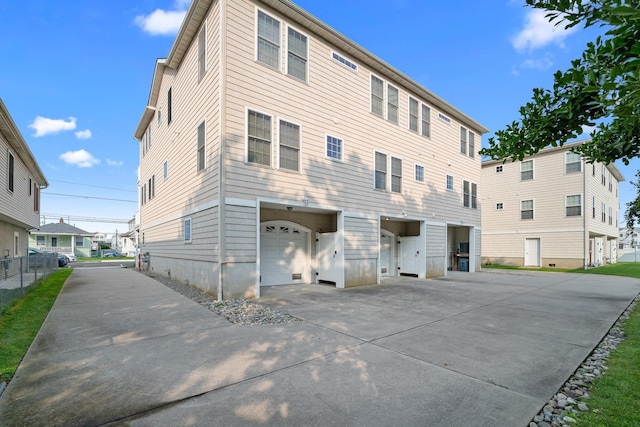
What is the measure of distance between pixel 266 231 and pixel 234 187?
307cm

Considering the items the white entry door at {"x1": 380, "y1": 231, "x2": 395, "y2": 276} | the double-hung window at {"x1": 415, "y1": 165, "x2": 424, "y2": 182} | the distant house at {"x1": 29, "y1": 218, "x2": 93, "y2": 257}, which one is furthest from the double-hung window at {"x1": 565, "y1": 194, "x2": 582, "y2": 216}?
the distant house at {"x1": 29, "y1": 218, "x2": 93, "y2": 257}

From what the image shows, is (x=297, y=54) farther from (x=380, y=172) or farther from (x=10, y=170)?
(x=10, y=170)

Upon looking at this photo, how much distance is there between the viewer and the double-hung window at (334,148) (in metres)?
11.2

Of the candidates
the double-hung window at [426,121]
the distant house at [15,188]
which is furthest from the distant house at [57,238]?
the double-hung window at [426,121]

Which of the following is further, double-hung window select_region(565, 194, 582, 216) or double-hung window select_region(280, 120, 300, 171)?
double-hung window select_region(565, 194, 582, 216)

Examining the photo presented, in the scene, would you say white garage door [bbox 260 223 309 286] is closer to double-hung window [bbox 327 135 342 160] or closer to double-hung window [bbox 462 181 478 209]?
double-hung window [bbox 327 135 342 160]

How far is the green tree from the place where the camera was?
2381mm

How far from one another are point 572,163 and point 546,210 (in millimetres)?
3583

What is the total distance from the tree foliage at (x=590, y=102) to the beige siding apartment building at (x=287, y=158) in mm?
6651

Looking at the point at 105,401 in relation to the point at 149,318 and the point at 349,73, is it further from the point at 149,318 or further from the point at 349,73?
the point at 349,73

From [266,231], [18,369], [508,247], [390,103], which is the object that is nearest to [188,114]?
[266,231]

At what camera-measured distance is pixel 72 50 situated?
1355cm

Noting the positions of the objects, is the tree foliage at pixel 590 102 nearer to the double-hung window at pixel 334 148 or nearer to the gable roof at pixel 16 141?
the double-hung window at pixel 334 148

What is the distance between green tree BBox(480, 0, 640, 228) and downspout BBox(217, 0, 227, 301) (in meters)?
6.39
